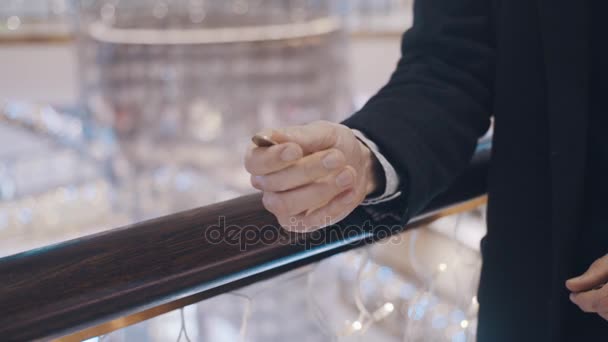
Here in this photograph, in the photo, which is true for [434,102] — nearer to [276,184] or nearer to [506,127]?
[506,127]

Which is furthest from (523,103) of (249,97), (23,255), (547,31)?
(249,97)

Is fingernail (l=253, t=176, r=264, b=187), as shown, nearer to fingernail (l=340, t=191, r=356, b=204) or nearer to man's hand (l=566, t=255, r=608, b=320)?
fingernail (l=340, t=191, r=356, b=204)

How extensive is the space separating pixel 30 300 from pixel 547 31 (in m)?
0.42

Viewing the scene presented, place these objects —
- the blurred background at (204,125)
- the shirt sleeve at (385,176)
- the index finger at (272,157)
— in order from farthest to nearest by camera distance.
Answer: the blurred background at (204,125) < the shirt sleeve at (385,176) < the index finger at (272,157)

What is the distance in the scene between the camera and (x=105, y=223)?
279 cm

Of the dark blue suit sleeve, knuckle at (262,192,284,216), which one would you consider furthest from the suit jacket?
knuckle at (262,192,284,216)

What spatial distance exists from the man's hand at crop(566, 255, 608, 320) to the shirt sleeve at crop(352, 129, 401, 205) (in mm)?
140

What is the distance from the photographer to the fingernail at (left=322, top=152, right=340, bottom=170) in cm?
39

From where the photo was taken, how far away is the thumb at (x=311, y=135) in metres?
0.37

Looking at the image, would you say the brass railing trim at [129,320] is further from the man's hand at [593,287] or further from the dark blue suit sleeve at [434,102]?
the man's hand at [593,287]

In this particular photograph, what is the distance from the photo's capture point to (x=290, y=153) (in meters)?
0.36

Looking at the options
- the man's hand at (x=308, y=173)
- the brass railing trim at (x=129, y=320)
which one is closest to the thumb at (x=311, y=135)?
the man's hand at (x=308, y=173)

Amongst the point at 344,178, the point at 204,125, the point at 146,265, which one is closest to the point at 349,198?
the point at 344,178

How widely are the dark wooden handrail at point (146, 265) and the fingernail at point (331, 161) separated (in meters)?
0.09
